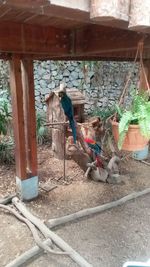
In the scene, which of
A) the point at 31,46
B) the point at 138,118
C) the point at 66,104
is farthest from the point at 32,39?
the point at 138,118

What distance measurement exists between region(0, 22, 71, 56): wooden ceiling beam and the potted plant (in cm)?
119

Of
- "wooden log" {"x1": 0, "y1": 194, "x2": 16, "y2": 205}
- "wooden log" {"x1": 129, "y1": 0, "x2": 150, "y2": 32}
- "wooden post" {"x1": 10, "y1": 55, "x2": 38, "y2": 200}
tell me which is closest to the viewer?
"wooden log" {"x1": 129, "y1": 0, "x2": 150, "y2": 32}

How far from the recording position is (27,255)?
206 cm

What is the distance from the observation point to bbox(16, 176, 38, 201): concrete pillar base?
2947mm

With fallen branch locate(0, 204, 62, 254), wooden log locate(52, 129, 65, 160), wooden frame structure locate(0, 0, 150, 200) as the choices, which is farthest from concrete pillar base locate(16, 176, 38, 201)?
wooden log locate(52, 129, 65, 160)

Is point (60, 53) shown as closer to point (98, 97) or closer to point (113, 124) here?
point (113, 124)

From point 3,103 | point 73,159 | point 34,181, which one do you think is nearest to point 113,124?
point 34,181

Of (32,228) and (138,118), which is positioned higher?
(138,118)

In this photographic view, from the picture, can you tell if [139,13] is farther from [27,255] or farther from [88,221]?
[88,221]

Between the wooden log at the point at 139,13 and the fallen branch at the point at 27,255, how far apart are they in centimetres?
193

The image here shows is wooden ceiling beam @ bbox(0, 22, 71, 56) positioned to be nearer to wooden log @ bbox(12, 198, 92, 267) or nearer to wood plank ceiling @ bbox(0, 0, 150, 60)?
wood plank ceiling @ bbox(0, 0, 150, 60)

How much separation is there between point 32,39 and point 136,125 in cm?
138

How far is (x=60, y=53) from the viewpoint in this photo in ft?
8.54

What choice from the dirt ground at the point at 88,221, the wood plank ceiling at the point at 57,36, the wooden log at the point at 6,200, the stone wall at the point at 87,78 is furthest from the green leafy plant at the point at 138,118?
the stone wall at the point at 87,78
